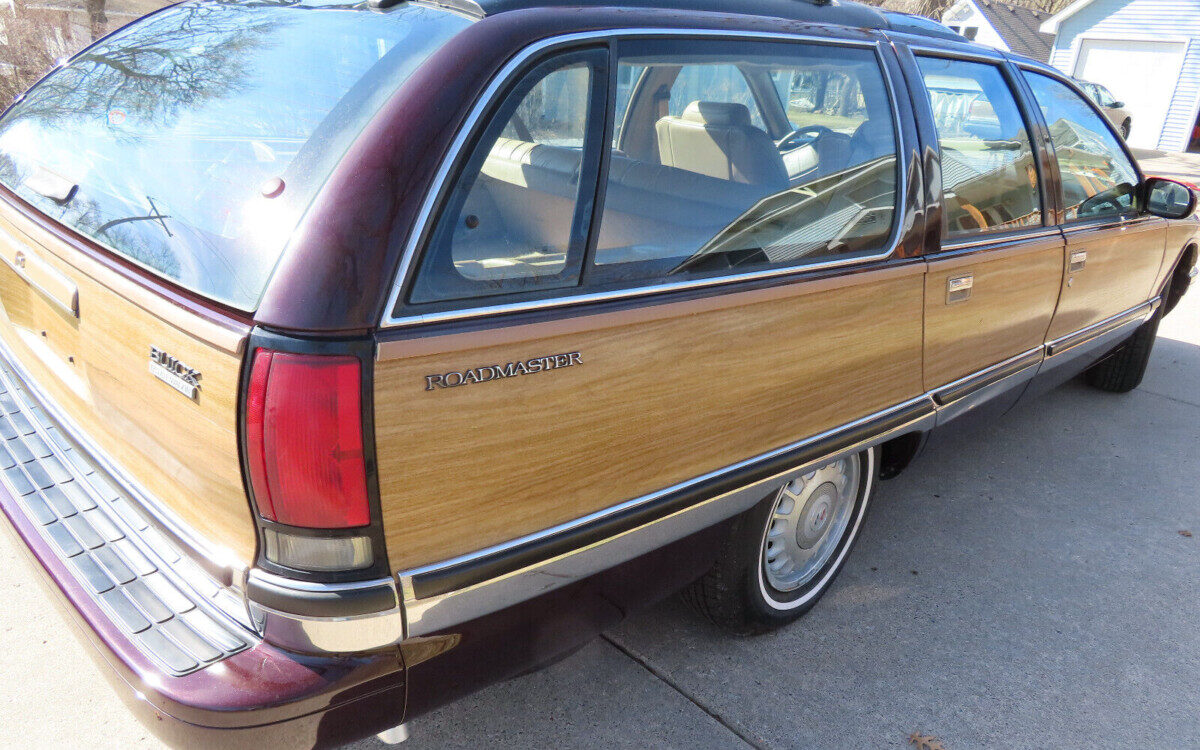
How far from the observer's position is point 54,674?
2.42 meters

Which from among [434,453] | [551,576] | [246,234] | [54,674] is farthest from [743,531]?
[54,674]

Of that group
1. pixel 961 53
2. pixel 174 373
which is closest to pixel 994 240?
pixel 961 53

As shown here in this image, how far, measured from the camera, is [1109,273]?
3826mm

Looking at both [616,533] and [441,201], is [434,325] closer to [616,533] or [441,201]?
[441,201]

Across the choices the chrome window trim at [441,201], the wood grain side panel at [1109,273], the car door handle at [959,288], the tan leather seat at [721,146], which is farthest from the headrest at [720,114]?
the wood grain side panel at [1109,273]

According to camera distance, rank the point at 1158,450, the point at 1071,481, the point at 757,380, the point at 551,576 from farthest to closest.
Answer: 1. the point at 1158,450
2. the point at 1071,481
3. the point at 757,380
4. the point at 551,576

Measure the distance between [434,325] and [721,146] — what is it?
1.31 metres

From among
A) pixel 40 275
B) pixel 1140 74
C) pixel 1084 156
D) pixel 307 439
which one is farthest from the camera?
pixel 1140 74

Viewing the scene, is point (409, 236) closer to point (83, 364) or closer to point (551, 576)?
point (551, 576)

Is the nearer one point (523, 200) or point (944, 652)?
point (523, 200)

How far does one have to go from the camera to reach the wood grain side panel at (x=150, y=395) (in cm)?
153

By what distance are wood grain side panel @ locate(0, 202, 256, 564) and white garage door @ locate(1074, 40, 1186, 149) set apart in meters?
25.1

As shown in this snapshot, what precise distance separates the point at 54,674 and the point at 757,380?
2.14 meters

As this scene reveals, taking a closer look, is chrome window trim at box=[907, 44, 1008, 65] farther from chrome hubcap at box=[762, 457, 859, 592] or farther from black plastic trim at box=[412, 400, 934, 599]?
chrome hubcap at box=[762, 457, 859, 592]
